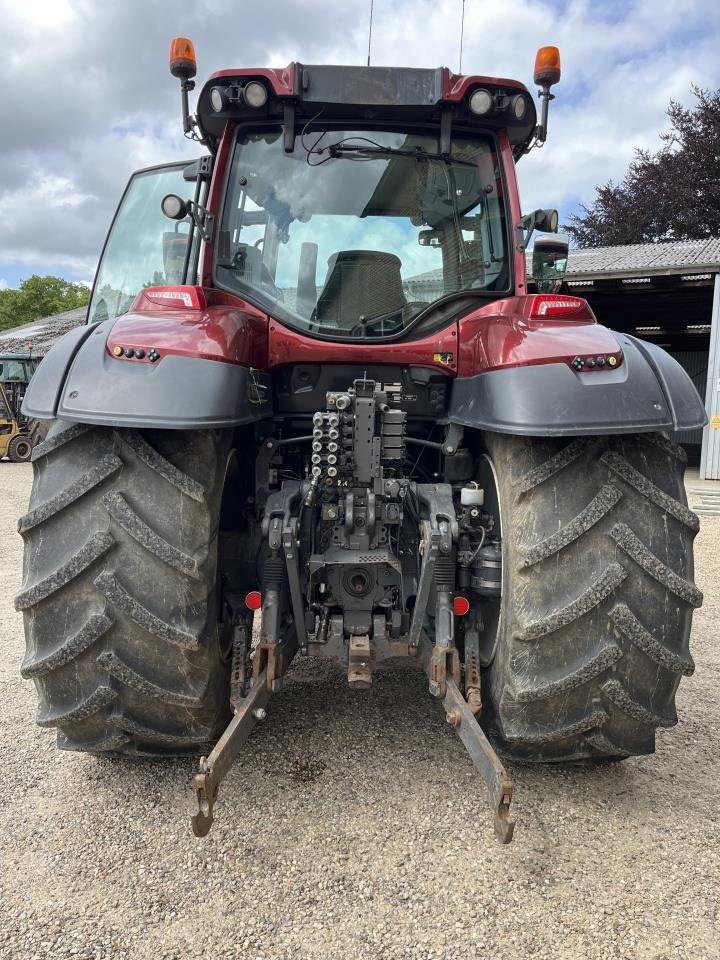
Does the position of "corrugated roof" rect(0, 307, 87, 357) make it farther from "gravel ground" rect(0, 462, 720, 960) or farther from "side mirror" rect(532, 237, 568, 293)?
"gravel ground" rect(0, 462, 720, 960)

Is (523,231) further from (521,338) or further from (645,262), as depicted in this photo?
(645,262)

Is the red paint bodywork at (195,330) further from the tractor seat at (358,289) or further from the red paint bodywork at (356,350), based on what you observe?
the tractor seat at (358,289)

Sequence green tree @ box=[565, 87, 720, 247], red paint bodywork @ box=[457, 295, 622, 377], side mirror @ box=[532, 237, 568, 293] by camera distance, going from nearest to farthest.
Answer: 1. red paint bodywork @ box=[457, 295, 622, 377]
2. side mirror @ box=[532, 237, 568, 293]
3. green tree @ box=[565, 87, 720, 247]

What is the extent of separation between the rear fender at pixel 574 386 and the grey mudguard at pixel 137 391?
768 millimetres

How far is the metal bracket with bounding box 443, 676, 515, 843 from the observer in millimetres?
1740

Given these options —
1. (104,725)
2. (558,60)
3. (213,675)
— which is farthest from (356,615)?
(558,60)

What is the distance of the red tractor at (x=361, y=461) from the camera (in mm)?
2047

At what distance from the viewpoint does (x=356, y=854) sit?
2.06 meters

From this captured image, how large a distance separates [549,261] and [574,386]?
1.00m

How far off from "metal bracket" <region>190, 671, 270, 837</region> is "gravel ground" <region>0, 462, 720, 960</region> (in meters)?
0.27

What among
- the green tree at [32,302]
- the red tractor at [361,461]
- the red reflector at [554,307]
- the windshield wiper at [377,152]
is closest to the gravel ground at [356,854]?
the red tractor at [361,461]

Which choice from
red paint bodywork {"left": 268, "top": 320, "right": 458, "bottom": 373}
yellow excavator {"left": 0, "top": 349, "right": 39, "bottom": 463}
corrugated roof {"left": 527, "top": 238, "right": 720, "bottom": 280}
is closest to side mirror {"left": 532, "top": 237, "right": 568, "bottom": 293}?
red paint bodywork {"left": 268, "top": 320, "right": 458, "bottom": 373}

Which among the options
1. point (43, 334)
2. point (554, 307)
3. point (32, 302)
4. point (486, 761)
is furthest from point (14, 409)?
point (32, 302)

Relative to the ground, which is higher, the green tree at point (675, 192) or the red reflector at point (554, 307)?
the green tree at point (675, 192)
